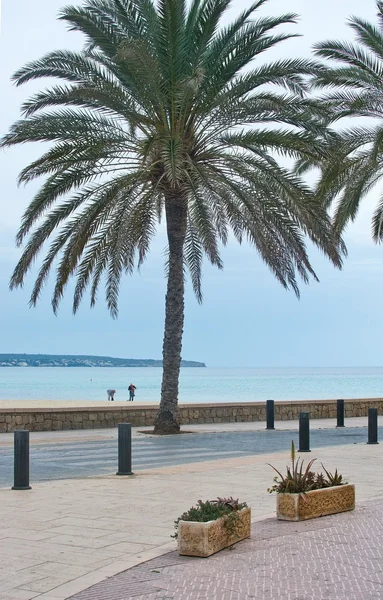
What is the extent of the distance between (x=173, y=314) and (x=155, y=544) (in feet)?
41.7

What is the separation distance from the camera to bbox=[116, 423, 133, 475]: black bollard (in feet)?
38.2

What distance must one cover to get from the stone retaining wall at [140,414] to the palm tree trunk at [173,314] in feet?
6.71

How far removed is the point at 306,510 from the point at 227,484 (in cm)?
240

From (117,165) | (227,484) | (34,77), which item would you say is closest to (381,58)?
(117,165)

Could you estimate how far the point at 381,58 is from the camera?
2112 centimetres

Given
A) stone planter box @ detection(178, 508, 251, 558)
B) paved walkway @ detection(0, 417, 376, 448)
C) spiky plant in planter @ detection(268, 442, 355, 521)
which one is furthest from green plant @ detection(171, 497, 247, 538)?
paved walkway @ detection(0, 417, 376, 448)

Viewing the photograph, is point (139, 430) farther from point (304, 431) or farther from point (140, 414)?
point (304, 431)

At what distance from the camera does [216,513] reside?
24.0ft

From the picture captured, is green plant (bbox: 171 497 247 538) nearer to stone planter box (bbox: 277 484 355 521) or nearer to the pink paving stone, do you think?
the pink paving stone

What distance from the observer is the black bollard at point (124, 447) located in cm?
1165

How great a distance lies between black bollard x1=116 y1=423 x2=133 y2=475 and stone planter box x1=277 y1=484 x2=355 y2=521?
3516mm

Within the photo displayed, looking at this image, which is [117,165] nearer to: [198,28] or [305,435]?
[198,28]

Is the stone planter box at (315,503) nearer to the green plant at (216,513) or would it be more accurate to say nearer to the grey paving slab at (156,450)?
the green plant at (216,513)

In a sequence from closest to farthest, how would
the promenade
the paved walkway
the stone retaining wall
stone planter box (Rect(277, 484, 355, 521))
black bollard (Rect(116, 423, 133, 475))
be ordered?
the promenade
stone planter box (Rect(277, 484, 355, 521))
black bollard (Rect(116, 423, 133, 475))
the paved walkway
the stone retaining wall
